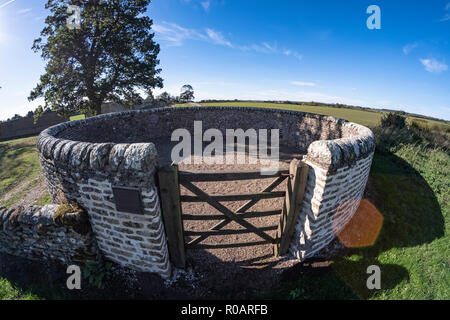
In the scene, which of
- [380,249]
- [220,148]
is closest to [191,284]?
[380,249]

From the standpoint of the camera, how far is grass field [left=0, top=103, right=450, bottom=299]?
3111mm

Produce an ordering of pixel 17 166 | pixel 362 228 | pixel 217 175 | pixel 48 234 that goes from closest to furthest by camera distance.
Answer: pixel 217 175, pixel 48 234, pixel 362 228, pixel 17 166

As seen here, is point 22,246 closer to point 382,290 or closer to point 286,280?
point 286,280

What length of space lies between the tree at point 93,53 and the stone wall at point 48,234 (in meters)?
13.2

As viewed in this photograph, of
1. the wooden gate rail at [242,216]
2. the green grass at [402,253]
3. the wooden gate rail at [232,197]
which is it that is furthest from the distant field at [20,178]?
the green grass at [402,253]

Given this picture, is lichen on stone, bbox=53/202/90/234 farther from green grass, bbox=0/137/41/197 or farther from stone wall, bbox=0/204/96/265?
green grass, bbox=0/137/41/197

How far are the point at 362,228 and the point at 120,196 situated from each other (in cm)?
499

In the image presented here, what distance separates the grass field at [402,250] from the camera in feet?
10.2

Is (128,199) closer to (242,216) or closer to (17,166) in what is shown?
(242,216)

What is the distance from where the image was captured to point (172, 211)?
9.89ft

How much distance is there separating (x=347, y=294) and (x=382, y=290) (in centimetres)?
59

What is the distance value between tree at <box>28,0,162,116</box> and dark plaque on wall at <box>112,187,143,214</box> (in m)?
14.4

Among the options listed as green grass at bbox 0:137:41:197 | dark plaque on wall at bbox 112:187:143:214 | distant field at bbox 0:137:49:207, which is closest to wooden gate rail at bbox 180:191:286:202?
dark plaque on wall at bbox 112:187:143:214

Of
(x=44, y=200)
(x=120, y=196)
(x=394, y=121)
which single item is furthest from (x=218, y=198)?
(x=394, y=121)
